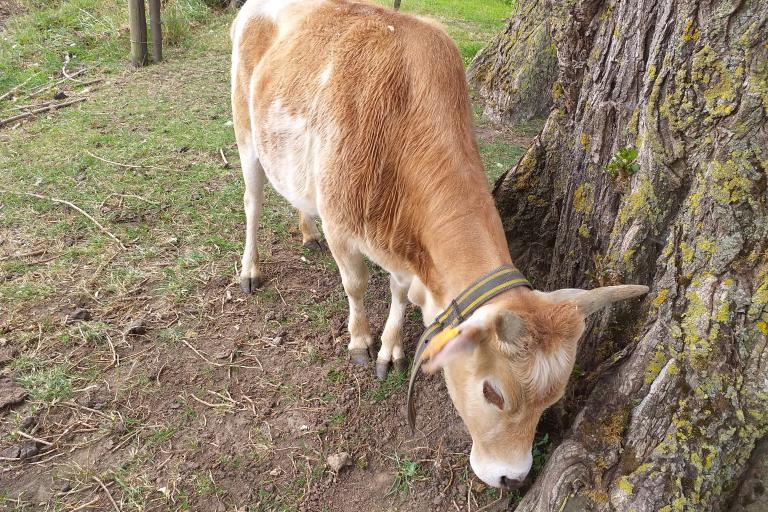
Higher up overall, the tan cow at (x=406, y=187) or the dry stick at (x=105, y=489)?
the tan cow at (x=406, y=187)

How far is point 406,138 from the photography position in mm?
2898

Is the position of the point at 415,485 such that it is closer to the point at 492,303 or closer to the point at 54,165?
the point at 492,303

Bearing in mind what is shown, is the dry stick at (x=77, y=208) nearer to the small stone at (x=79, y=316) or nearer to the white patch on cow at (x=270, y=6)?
the small stone at (x=79, y=316)

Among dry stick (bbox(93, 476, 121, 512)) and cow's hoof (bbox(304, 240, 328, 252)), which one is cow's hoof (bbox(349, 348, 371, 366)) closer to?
cow's hoof (bbox(304, 240, 328, 252))

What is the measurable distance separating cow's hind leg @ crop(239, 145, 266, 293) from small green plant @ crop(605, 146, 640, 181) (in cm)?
269

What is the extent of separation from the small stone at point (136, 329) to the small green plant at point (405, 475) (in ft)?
6.60

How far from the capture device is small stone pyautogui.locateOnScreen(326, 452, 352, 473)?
3027mm

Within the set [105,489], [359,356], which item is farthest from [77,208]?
[359,356]

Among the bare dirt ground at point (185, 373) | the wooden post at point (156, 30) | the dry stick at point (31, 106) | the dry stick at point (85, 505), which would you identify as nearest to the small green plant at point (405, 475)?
the bare dirt ground at point (185, 373)

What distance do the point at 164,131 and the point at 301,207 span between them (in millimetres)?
3509

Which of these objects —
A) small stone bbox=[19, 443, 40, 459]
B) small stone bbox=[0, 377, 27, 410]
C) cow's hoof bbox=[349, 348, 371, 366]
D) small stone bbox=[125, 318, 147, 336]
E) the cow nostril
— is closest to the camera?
the cow nostril

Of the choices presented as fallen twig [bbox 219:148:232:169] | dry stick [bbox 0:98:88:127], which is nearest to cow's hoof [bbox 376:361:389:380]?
fallen twig [bbox 219:148:232:169]

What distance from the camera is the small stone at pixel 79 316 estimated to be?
12.8ft

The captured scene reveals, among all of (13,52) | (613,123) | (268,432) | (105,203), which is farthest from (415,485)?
(13,52)
